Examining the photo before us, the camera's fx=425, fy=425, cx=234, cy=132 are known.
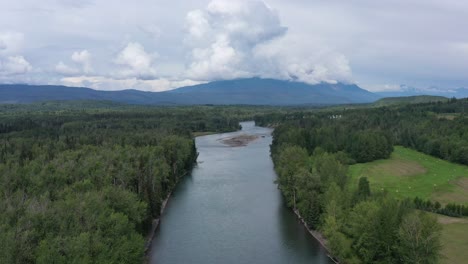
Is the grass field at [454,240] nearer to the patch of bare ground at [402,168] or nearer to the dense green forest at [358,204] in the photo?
the dense green forest at [358,204]

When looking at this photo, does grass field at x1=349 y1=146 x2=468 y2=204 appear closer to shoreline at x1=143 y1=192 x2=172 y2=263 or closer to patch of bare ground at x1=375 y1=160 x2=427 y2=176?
patch of bare ground at x1=375 y1=160 x2=427 y2=176

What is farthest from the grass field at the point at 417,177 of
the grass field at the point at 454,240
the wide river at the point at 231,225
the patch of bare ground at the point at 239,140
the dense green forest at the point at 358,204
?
the patch of bare ground at the point at 239,140

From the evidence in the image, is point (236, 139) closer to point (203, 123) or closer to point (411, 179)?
point (203, 123)

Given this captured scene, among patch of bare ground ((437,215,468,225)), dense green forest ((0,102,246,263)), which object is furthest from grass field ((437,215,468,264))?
dense green forest ((0,102,246,263))

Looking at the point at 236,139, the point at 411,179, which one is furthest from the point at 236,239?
the point at 236,139

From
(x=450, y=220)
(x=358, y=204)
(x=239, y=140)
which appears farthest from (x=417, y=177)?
(x=239, y=140)
